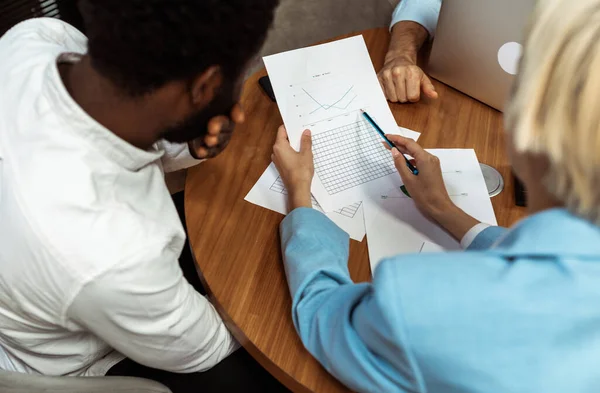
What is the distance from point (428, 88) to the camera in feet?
3.81

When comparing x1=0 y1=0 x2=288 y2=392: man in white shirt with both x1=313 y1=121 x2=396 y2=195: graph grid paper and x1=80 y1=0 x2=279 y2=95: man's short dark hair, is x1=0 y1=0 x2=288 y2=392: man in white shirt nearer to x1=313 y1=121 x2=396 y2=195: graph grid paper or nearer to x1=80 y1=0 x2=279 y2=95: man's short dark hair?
x1=80 y1=0 x2=279 y2=95: man's short dark hair

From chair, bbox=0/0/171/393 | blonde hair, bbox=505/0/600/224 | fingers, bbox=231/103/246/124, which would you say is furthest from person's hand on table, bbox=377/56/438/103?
chair, bbox=0/0/171/393

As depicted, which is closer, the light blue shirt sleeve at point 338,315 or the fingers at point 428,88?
the light blue shirt sleeve at point 338,315

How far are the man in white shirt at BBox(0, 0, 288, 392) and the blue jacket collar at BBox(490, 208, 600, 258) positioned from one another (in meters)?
0.41

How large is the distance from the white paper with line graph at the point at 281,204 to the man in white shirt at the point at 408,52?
0.31 meters

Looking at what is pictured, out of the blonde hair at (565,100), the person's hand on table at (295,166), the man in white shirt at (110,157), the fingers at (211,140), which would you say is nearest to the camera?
the blonde hair at (565,100)

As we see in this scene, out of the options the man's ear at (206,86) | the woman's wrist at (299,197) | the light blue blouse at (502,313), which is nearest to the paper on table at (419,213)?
the woman's wrist at (299,197)

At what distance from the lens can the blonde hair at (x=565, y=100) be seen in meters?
0.51

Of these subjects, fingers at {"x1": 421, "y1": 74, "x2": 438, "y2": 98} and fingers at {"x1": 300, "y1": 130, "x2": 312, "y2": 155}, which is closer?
fingers at {"x1": 300, "y1": 130, "x2": 312, "y2": 155}

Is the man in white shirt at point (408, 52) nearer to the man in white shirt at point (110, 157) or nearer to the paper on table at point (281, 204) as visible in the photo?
the paper on table at point (281, 204)

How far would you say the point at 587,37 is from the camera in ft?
1.70

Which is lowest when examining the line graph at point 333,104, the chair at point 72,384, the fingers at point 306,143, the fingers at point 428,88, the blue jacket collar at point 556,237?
the chair at point 72,384

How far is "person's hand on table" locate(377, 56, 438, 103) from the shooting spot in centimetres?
115

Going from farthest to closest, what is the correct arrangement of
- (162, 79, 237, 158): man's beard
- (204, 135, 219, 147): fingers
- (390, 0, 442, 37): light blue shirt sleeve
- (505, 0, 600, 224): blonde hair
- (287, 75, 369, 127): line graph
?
1. (390, 0, 442, 37): light blue shirt sleeve
2. (287, 75, 369, 127): line graph
3. (204, 135, 219, 147): fingers
4. (162, 79, 237, 158): man's beard
5. (505, 0, 600, 224): blonde hair
